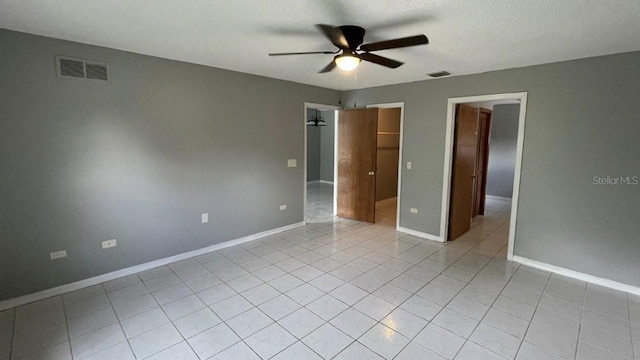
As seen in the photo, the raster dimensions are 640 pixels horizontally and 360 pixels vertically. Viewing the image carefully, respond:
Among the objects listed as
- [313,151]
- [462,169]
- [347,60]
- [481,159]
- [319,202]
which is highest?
[347,60]

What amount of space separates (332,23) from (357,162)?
3309 mm

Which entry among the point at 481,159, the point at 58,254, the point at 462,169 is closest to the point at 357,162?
the point at 462,169

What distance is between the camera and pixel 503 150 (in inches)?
290

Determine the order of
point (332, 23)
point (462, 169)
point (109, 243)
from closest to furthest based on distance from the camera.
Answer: point (332, 23), point (109, 243), point (462, 169)

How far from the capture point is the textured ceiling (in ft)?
6.65

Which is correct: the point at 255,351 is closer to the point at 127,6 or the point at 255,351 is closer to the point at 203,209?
the point at 203,209

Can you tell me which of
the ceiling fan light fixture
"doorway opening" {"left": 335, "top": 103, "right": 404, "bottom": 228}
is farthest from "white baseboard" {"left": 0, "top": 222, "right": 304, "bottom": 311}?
the ceiling fan light fixture

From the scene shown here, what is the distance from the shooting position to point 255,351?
7.03 ft

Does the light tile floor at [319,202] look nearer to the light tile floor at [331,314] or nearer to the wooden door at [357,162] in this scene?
the wooden door at [357,162]

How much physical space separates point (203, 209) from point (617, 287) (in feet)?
16.0

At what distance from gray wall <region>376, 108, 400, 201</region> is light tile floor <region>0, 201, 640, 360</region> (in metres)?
3.58

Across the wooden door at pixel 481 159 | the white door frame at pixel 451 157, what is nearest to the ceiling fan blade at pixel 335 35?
the white door frame at pixel 451 157

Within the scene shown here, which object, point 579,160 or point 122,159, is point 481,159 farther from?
point 122,159

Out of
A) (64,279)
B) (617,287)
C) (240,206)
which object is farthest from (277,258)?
(617,287)
